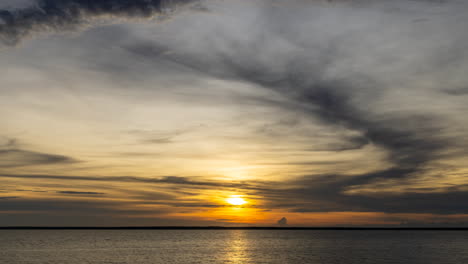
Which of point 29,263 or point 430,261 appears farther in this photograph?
point 430,261

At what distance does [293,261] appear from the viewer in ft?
365

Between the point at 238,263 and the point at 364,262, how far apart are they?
33.9m

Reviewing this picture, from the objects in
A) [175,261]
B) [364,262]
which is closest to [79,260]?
[175,261]

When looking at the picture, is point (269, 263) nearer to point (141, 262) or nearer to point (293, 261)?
point (293, 261)

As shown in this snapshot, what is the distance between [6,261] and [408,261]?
364 feet

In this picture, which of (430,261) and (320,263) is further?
(430,261)

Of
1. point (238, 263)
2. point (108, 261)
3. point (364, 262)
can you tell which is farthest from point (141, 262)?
point (364, 262)

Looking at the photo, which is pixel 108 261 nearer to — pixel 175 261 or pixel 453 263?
pixel 175 261

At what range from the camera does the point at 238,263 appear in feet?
351

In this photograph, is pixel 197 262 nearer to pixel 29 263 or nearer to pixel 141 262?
pixel 141 262

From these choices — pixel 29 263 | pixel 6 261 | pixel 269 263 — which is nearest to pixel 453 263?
pixel 269 263

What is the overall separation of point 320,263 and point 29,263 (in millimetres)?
76492

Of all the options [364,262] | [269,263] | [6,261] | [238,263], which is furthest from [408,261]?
[6,261]

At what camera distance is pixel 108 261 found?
10944 centimetres
